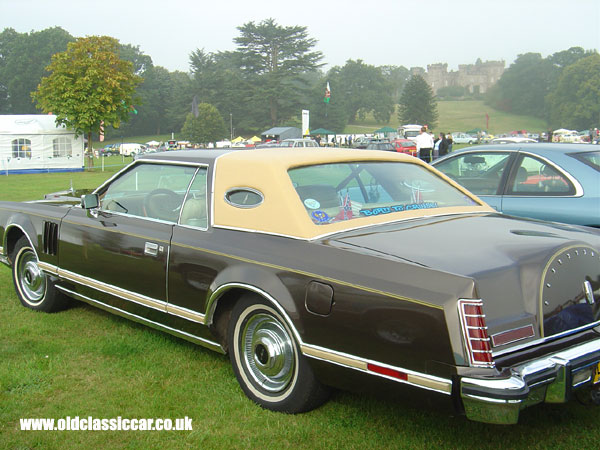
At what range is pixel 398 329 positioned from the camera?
2568mm

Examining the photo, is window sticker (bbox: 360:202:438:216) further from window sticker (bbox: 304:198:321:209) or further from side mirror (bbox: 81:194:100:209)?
side mirror (bbox: 81:194:100:209)

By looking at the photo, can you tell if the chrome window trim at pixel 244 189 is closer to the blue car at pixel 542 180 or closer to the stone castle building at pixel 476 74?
the blue car at pixel 542 180

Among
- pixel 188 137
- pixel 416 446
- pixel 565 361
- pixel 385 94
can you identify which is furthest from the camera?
pixel 385 94

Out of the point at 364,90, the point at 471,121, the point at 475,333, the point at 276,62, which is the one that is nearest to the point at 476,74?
the point at 364,90

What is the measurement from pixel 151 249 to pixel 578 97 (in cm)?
10470

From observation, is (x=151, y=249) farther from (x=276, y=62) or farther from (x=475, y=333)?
(x=276, y=62)

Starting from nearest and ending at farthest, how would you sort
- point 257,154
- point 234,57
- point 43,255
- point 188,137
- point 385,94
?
1. point 257,154
2. point 43,255
3. point 188,137
4. point 234,57
5. point 385,94

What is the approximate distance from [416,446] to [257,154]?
6.33 feet

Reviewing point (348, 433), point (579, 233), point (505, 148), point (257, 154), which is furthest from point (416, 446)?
point (505, 148)

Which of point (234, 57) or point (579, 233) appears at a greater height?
point (234, 57)

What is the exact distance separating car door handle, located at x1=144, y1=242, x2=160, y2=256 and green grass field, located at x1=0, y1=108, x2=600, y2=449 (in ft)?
2.50

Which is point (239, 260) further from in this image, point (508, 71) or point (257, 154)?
point (508, 71)

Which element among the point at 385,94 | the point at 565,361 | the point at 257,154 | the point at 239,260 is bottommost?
the point at 565,361

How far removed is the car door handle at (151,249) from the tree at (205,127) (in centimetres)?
7273
